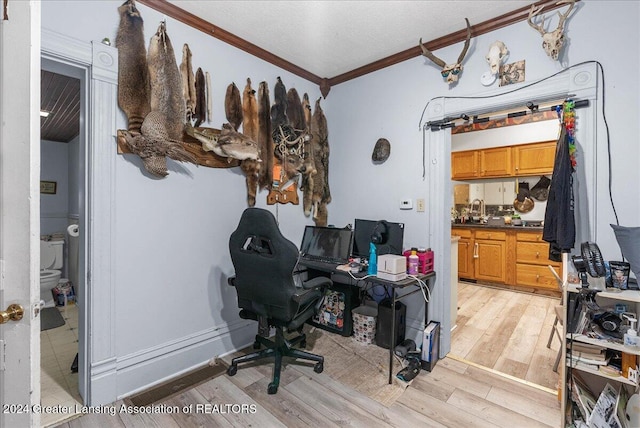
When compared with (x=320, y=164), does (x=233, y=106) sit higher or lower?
higher

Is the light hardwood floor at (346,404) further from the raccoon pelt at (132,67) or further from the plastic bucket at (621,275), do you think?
the raccoon pelt at (132,67)

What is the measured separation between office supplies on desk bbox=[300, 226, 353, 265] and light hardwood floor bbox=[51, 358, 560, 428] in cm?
96

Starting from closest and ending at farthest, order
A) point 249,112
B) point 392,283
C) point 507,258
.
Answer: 1. point 392,283
2. point 249,112
3. point 507,258

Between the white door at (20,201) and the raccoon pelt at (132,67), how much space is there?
39.3 inches

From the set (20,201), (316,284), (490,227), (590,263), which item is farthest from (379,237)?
(490,227)

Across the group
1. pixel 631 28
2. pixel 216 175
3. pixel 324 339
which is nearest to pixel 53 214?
pixel 216 175

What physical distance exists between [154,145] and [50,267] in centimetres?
364

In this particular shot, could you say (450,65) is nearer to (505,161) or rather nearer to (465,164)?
(505,161)

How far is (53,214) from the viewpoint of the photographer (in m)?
4.60

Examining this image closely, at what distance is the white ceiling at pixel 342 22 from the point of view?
2064 millimetres

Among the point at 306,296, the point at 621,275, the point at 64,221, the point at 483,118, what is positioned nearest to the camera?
the point at 621,275

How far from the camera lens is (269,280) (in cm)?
194

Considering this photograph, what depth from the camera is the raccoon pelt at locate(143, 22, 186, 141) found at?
1.98 meters

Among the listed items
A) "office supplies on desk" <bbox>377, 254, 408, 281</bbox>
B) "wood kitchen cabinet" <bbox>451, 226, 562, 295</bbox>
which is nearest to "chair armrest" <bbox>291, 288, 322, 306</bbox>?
"office supplies on desk" <bbox>377, 254, 408, 281</bbox>
